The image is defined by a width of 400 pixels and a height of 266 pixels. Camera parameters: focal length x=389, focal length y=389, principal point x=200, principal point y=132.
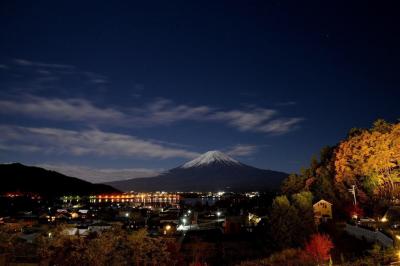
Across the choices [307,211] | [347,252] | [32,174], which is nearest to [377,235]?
[347,252]

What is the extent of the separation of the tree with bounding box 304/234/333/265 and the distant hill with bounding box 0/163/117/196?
3117 inches

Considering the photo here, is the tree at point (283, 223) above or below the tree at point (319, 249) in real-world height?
Result: above

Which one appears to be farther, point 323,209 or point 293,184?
point 293,184

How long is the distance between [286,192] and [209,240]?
10.4 metres

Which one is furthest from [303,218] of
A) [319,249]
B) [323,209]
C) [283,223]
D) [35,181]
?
[35,181]

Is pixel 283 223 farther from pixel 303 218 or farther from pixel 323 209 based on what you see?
pixel 323 209

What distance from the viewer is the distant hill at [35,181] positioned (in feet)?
297

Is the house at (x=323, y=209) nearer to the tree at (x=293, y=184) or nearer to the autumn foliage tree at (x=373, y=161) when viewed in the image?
the autumn foliage tree at (x=373, y=161)

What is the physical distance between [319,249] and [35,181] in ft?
316

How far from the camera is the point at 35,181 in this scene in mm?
100812

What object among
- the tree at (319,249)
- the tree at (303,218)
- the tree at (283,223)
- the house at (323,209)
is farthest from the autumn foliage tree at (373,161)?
the tree at (319,249)

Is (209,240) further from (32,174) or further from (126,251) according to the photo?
(32,174)

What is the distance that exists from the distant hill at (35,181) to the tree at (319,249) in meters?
79.2

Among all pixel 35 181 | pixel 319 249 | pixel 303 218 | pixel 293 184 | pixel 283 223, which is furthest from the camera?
pixel 35 181
